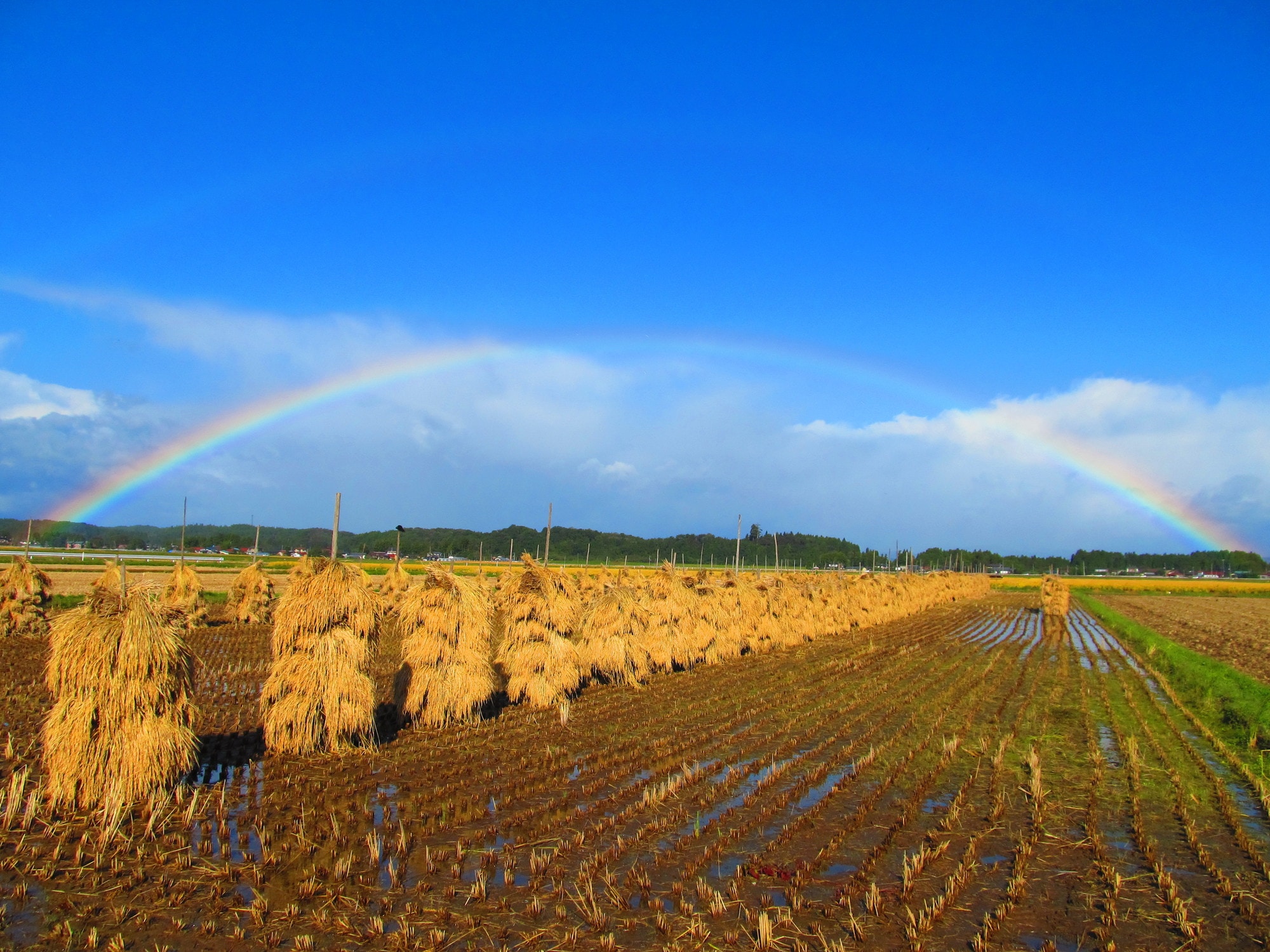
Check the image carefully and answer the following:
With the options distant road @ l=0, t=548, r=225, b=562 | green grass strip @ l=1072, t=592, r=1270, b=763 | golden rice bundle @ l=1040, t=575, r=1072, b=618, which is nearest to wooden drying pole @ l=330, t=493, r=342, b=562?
green grass strip @ l=1072, t=592, r=1270, b=763

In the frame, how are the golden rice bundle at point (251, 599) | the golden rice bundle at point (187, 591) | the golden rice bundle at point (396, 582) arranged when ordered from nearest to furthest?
the golden rice bundle at point (187, 591) < the golden rice bundle at point (251, 599) < the golden rice bundle at point (396, 582)

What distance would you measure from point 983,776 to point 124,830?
11.1m

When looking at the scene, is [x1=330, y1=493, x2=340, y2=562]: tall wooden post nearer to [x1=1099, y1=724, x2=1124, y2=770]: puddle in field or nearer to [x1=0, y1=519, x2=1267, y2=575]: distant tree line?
[x1=1099, y1=724, x2=1124, y2=770]: puddle in field

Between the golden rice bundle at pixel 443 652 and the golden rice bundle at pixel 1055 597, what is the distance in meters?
40.1

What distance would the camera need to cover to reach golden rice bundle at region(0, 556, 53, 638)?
24.9m

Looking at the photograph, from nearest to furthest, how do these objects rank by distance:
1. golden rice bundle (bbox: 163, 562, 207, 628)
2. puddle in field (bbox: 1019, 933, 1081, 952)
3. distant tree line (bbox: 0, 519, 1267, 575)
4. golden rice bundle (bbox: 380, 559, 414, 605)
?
puddle in field (bbox: 1019, 933, 1081, 952) < golden rice bundle (bbox: 163, 562, 207, 628) < golden rice bundle (bbox: 380, 559, 414, 605) < distant tree line (bbox: 0, 519, 1267, 575)

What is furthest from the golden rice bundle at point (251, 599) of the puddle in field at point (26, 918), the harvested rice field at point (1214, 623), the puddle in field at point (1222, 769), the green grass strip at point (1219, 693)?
the harvested rice field at point (1214, 623)

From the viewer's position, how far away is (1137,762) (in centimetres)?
1216

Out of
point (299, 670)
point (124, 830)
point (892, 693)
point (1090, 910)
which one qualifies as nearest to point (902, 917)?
point (1090, 910)

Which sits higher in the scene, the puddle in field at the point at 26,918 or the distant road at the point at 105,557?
the puddle in field at the point at 26,918

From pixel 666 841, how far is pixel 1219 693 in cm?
1570

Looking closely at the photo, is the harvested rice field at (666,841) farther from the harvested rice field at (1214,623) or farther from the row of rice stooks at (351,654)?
the harvested rice field at (1214,623)

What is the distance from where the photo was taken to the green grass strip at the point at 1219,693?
1441cm

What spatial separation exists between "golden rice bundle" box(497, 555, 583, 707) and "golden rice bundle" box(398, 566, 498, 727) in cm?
152
